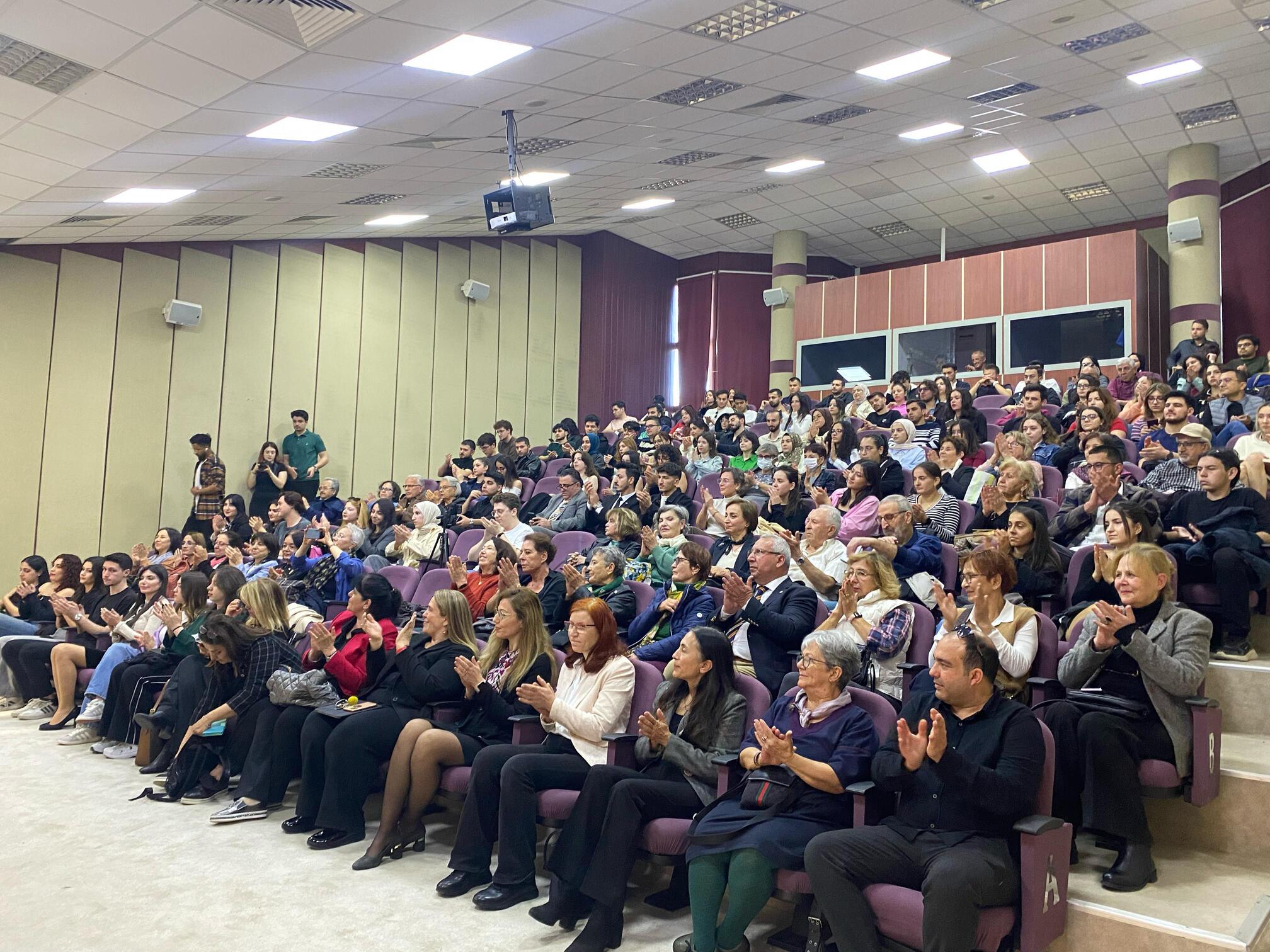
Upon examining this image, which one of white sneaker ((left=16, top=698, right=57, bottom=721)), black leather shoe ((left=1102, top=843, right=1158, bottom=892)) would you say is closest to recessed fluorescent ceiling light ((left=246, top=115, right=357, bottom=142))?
white sneaker ((left=16, top=698, right=57, bottom=721))

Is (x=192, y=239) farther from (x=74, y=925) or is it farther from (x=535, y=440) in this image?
(x=74, y=925)

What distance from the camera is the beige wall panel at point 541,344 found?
11086mm

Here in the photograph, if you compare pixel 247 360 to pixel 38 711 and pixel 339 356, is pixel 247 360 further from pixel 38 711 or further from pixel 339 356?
pixel 38 711

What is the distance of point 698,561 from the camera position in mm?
3701

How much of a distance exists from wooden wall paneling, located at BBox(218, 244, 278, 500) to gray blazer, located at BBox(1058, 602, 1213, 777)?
7359mm

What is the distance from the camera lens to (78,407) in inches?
301

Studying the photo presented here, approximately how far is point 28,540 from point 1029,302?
29.5 feet

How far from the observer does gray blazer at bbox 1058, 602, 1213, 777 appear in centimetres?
260

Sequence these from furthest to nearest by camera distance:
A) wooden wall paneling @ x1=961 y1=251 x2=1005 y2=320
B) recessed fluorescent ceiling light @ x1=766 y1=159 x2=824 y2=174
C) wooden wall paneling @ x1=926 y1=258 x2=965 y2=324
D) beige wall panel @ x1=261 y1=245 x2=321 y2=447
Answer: wooden wall paneling @ x1=926 y1=258 x2=965 y2=324 < wooden wall paneling @ x1=961 y1=251 x2=1005 y2=320 < beige wall panel @ x1=261 y1=245 x2=321 y2=447 < recessed fluorescent ceiling light @ x1=766 y1=159 x2=824 y2=174

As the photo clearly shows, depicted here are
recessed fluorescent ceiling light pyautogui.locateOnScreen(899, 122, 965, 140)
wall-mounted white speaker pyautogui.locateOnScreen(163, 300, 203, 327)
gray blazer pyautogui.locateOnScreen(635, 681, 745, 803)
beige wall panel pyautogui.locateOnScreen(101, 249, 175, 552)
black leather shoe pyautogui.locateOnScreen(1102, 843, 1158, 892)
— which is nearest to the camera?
black leather shoe pyautogui.locateOnScreen(1102, 843, 1158, 892)

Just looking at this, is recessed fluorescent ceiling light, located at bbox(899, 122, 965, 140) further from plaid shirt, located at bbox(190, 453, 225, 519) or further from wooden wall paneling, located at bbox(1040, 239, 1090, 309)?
plaid shirt, located at bbox(190, 453, 225, 519)

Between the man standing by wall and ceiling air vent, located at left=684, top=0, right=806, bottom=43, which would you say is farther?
the man standing by wall

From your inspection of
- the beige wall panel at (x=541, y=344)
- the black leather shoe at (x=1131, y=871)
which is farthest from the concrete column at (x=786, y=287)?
the black leather shoe at (x=1131, y=871)

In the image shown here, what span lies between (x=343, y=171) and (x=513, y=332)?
4459mm
